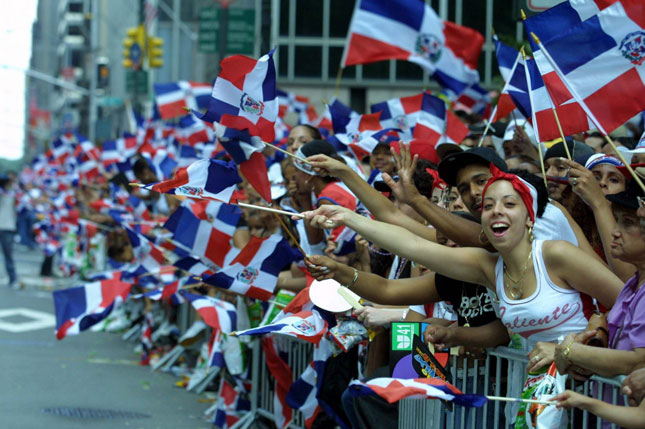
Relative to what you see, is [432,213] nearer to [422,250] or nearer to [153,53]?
[422,250]

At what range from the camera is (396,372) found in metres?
5.39

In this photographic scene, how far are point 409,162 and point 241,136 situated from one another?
1169mm

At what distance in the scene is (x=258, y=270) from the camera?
7.54 m

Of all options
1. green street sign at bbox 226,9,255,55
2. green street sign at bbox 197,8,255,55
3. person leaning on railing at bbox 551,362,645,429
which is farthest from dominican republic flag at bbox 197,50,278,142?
green street sign at bbox 226,9,255,55

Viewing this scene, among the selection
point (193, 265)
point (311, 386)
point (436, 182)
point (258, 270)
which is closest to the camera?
point (436, 182)

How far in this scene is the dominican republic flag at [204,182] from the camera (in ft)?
20.2

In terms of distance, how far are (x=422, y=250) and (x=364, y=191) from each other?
56 cm

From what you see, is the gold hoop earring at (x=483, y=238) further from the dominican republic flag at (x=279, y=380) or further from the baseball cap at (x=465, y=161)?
the dominican republic flag at (x=279, y=380)

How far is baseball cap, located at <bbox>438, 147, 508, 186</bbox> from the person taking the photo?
5.48 m

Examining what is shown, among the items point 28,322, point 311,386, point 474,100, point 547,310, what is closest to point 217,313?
point 311,386

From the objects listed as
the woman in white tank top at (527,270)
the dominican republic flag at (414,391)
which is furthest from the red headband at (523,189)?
the dominican republic flag at (414,391)

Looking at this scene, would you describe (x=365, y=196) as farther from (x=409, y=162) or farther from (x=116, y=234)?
(x=116, y=234)

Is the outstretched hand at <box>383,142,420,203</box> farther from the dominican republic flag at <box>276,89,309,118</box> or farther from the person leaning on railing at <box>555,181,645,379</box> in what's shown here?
the dominican republic flag at <box>276,89,309,118</box>

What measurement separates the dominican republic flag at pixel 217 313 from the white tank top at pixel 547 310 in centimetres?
403
